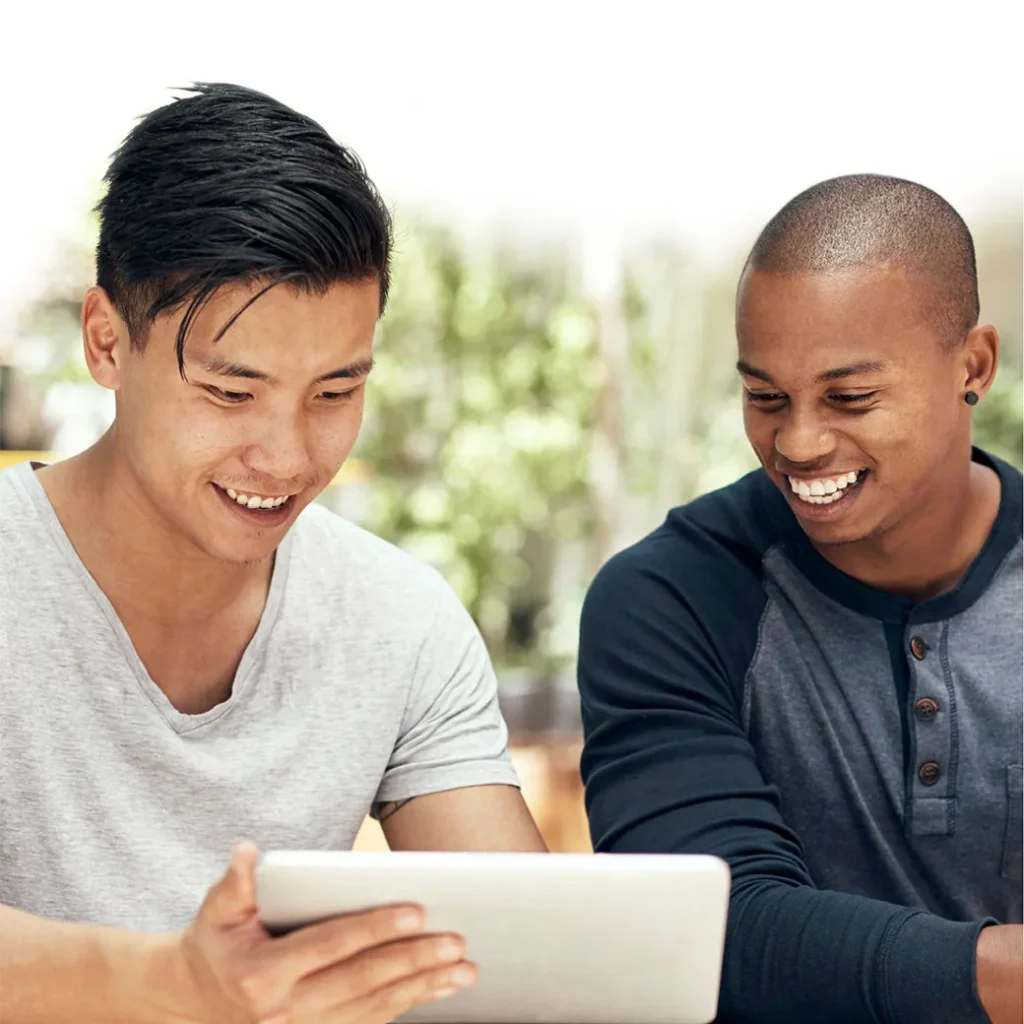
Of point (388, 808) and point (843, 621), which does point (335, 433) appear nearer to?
point (388, 808)

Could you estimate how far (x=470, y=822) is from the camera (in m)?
1.75

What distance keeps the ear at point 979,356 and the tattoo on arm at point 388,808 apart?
879mm

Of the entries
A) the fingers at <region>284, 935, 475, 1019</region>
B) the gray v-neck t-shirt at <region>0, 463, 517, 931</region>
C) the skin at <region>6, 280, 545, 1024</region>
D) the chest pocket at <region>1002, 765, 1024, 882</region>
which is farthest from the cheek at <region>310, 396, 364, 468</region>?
the chest pocket at <region>1002, 765, 1024, 882</region>

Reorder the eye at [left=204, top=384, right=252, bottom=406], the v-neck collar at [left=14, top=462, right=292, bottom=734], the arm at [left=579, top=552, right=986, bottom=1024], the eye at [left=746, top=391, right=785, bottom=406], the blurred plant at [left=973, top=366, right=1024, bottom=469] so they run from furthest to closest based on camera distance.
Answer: the blurred plant at [left=973, top=366, right=1024, bottom=469] < the eye at [left=746, top=391, right=785, bottom=406] < the v-neck collar at [left=14, top=462, right=292, bottom=734] < the eye at [left=204, top=384, right=252, bottom=406] < the arm at [left=579, top=552, right=986, bottom=1024]

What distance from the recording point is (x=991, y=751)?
1792 mm

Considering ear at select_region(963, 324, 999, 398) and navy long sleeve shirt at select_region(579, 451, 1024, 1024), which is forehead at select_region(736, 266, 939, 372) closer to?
ear at select_region(963, 324, 999, 398)

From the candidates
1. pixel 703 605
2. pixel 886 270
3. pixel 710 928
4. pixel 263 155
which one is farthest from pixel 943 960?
pixel 263 155

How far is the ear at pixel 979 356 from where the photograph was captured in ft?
6.11

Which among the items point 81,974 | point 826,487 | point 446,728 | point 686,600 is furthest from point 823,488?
point 81,974

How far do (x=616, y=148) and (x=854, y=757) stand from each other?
3.72 meters

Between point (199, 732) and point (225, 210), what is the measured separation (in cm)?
59

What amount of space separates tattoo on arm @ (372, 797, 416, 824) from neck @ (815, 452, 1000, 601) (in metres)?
0.62

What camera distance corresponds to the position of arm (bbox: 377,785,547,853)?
1732mm

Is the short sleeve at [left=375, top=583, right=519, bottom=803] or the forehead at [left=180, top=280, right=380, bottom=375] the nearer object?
the forehead at [left=180, top=280, right=380, bottom=375]
